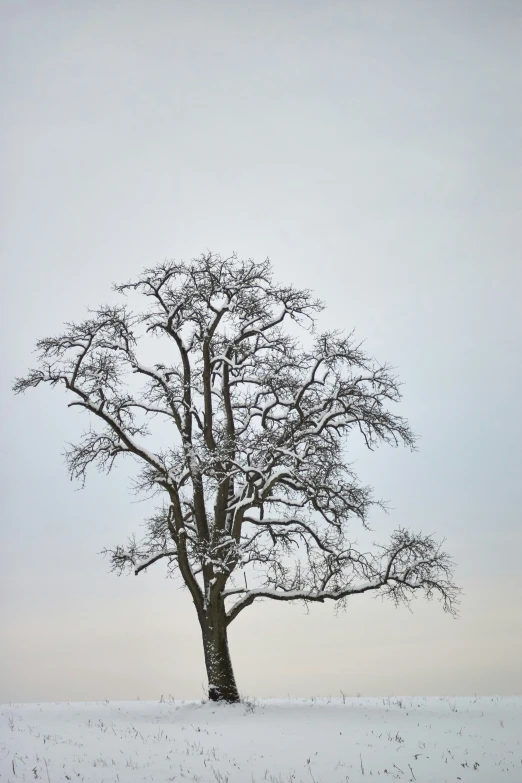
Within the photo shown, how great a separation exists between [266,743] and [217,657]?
5244 mm

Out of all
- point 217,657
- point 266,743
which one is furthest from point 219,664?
point 266,743

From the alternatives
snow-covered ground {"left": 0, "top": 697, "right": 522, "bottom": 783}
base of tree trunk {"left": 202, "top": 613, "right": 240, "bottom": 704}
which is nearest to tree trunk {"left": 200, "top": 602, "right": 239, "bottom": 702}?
base of tree trunk {"left": 202, "top": 613, "right": 240, "bottom": 704}

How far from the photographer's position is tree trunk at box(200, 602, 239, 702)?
57.2 feet

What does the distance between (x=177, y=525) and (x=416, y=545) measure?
639cm

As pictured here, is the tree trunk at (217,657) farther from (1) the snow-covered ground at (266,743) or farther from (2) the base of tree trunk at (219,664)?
(1) the snow-covered ground at (266,743)

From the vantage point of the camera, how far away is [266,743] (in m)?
12.6

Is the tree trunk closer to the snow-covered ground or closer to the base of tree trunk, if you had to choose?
the base of tree trunk

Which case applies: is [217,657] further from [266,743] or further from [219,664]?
[266,743]

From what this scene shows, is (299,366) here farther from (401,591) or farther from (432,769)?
(432,769)

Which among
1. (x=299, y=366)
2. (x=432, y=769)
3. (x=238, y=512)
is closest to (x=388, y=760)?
(x=432, y=769)

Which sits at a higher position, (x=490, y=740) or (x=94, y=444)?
(x=94, y=444)

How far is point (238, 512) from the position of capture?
18703 millimetres

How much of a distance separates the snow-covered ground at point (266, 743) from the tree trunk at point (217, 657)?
62cm

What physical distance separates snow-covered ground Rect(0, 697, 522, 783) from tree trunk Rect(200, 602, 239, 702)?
0.62m
